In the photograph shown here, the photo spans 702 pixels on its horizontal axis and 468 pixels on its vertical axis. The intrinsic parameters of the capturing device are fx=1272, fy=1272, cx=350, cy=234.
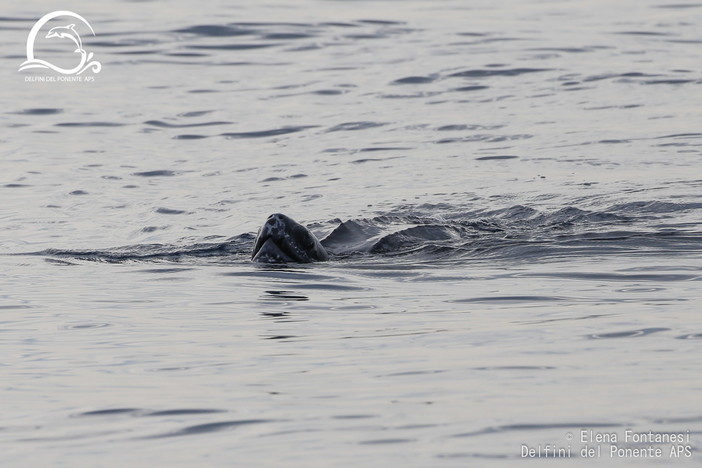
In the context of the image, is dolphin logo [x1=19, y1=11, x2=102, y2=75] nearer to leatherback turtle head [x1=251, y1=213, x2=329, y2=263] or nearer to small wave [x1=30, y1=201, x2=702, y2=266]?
small wave [x1=30, y1=201, x2=702, y2=266]

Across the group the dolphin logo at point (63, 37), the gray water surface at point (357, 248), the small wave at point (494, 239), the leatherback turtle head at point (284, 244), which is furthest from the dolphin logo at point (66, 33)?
the leatherback turtle head at point (284, 244)

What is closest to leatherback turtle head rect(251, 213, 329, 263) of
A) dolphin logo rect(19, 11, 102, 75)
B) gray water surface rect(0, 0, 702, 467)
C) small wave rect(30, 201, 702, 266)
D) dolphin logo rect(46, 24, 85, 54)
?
gray water surface rect(0, 0, 702, 467)

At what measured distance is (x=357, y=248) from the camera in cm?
988

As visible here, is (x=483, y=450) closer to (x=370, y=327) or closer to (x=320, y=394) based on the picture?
(x=320, y=394)

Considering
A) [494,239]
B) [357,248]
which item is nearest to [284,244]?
[357,248]

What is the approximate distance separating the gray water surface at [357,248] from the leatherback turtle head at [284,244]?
0.16 metres

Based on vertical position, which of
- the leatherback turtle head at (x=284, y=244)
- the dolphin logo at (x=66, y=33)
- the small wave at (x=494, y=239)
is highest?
the dolphin logo at (x=66, y=33)

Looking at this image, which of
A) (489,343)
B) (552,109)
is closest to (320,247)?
(489,343)

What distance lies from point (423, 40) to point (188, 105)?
617 cm

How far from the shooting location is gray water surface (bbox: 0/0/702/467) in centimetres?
526

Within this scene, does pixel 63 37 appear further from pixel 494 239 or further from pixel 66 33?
pixel 494 239

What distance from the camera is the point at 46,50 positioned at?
23906 mm

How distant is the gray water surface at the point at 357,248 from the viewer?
526 centimetres

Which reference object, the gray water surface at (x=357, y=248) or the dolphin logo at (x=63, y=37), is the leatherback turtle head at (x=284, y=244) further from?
the dolphin logo at (x=63, y=37)
